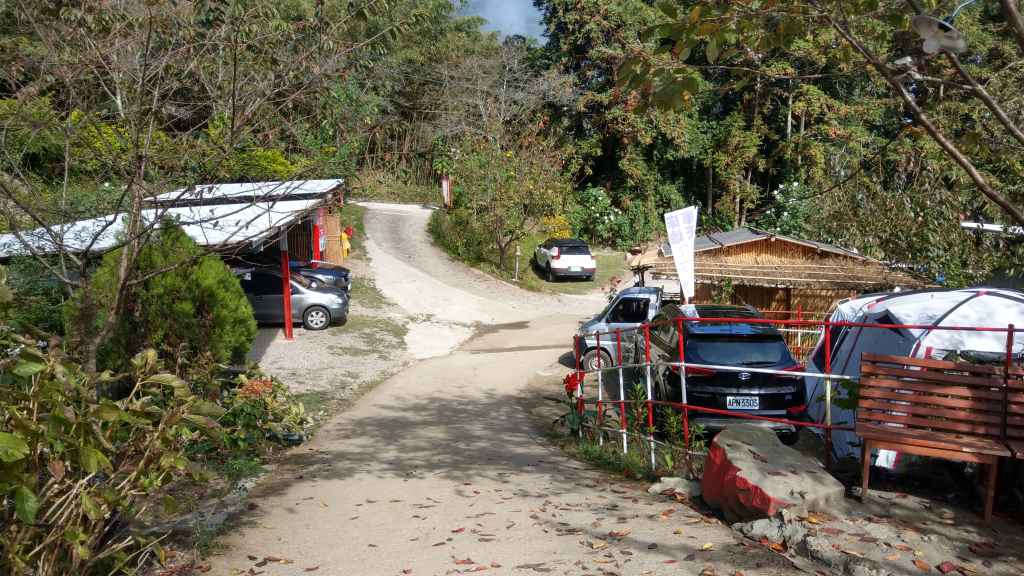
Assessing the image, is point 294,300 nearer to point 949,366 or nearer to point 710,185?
point 949,366

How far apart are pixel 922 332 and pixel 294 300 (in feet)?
44.7

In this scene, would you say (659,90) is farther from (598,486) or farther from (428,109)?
(428,109)

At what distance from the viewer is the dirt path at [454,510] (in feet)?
16.4

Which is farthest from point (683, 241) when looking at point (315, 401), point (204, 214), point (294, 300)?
point (294, 300)

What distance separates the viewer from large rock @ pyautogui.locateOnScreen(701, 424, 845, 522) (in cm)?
515

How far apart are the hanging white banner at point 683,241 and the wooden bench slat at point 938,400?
6.92m

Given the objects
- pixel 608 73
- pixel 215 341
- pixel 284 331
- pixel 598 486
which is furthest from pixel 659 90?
pixel 608 73

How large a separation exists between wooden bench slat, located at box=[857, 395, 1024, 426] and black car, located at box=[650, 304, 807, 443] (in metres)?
2.90

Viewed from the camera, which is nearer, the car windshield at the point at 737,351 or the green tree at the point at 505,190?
the car windshield at the point at 737,351

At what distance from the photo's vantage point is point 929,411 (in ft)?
17.6

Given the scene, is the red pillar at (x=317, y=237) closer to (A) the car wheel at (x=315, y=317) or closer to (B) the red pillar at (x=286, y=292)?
(A) the car wheel at (x=315, y=317)

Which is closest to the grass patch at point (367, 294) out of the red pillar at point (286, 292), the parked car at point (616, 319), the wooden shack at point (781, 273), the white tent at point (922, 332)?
the red pillar at point (286, 292)

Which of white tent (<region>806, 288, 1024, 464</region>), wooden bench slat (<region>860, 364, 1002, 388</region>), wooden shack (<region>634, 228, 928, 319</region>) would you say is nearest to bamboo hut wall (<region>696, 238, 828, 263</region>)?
wooden shack (<region>634, 228, 928, 319</region>)

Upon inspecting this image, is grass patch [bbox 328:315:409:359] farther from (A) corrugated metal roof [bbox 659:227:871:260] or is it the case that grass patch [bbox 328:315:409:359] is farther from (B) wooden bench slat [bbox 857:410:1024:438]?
(B) wooden bench slat [bbox 857:410:1024:438]
